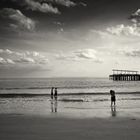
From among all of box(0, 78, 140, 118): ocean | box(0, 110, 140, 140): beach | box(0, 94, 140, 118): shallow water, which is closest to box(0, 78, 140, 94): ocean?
box(0, 78, 140, 118): ocean

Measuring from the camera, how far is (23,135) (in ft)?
31.3

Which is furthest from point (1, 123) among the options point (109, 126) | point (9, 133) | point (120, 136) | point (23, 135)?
point (120, 136)

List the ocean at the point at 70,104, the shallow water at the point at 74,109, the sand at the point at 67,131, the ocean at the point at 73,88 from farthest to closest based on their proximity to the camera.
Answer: the ocean at the point at 73,88
the ocean at the point at 70,104
the shallow water at the point at 74,109
the sand at the point at 67,131

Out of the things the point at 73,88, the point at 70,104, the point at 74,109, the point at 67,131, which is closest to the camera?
the point at 67,131

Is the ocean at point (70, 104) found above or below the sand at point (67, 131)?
below

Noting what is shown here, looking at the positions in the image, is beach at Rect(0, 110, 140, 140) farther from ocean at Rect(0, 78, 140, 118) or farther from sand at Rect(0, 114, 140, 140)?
ocean at Rect(0, 78, 140, 118)

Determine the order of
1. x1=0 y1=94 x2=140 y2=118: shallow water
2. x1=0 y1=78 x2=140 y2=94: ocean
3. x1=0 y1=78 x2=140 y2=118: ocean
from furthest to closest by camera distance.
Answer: x1=0 y1=78 x2=140 y2=94: ocean, x1=0 y1=78 x2=140 y2=118: ocean, x1=0 y1=94 x2=140 y2=118: shallow water

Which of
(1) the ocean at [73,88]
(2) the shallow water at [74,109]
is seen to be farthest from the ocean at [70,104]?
(1) the ocean at [73,88]

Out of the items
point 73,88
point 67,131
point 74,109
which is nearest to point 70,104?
point 74,109

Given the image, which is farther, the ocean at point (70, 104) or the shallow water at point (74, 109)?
the ocean at point (70, 104)

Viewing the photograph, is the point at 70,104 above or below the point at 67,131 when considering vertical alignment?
below

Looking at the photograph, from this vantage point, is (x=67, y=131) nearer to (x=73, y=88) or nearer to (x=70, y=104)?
(x=70, y=104)

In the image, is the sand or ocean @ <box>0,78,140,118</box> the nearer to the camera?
the sand

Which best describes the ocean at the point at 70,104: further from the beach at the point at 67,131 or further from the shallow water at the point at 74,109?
the beach at the point at 67,131
